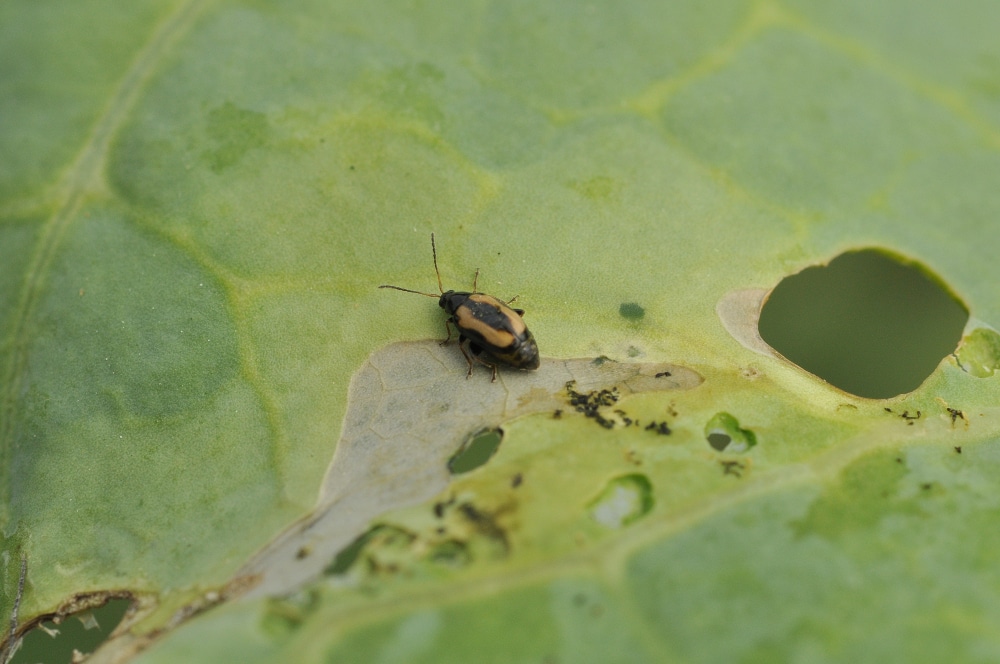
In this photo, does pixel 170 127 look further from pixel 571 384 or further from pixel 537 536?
pixel 537 536

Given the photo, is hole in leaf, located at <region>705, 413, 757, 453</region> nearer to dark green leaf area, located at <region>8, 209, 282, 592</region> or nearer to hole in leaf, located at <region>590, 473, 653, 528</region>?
hole in leaf, located at <region>590, 473, 653, 528</region>

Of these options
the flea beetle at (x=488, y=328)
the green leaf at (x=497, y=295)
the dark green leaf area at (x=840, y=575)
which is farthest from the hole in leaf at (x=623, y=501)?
the flea beetle at (x=488, y=328)

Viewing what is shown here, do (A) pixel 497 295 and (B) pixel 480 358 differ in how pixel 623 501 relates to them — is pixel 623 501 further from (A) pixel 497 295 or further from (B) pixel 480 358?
(A) pixel 497 295

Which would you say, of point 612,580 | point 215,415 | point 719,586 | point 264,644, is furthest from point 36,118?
point 719,586

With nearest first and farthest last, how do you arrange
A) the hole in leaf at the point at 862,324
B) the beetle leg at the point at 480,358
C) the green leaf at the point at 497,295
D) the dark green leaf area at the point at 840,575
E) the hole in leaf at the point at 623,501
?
the dark green leaf area at the point at 840,575, the green leaf at the point at 497,295, the hole in leaf at the point at 623,501, the beetle leg at the point at 480,358, the hole in leaf at the point at 862,324

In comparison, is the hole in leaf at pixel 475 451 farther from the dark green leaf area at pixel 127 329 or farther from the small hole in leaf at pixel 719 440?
the dark green leaf area at pixel 127 329

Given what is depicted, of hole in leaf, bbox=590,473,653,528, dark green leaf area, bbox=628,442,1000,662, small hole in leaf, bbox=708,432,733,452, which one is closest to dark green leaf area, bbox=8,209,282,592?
hole in leaf, bbox=590,473,653,528
